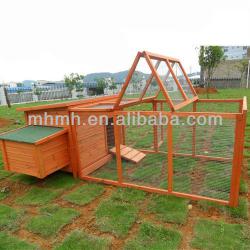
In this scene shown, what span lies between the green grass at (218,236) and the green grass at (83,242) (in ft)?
3.24

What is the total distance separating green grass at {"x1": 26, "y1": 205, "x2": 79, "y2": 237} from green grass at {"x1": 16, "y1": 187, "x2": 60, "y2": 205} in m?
0.25

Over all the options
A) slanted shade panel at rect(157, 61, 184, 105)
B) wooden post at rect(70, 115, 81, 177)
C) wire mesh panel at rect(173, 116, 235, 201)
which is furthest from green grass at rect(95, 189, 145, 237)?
slanted shade panel at rect(157, 61, 184, 105)

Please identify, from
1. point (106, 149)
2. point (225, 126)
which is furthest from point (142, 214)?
point (225, 126)

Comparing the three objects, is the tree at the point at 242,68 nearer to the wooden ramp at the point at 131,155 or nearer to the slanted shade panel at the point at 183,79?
the slanted shade panel at the point at 183,79

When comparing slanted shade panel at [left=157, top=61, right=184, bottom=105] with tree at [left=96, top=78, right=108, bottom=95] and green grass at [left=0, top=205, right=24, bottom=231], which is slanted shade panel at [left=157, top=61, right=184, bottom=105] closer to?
green grass at [left=0, top=205, right=24, bottom=231]

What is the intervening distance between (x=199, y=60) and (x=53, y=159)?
14.3m

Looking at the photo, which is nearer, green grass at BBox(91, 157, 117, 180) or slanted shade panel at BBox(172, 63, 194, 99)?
green grass at BBox(91, 157, 117, 180)

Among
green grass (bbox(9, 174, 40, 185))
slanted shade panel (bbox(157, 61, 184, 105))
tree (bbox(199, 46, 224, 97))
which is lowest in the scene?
green grass (bbox(9, 174, 40, 185))

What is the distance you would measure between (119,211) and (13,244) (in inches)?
52.5

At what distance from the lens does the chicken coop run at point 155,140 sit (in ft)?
10.5

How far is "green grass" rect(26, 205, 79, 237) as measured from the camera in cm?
274

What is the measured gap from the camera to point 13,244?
2.55 meters

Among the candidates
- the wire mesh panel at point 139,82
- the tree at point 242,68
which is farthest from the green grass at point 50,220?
the tree at point 242,68

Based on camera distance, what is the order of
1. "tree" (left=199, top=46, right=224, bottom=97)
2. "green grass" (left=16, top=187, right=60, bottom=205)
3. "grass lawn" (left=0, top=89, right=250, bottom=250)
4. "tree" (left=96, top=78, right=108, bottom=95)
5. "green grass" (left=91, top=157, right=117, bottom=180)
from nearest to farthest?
"grass lawn" (left=0, top=89, right=250, bottom=250) < "green grass" (left=16, top=187, right=60, bottom=205) < "green grass" (left=91, top=157, right=117, bottom=180) < "tree" (left=199, top=46, right=224, bottom=97) < "tree" (left=96, top=78, right=108, bottom=95)
